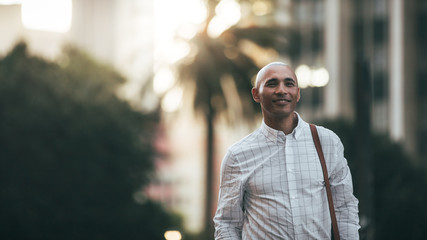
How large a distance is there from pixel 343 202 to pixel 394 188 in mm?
17677

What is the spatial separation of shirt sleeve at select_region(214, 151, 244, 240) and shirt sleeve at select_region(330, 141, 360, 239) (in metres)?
0.43

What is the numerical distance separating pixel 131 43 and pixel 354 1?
52.6 metres

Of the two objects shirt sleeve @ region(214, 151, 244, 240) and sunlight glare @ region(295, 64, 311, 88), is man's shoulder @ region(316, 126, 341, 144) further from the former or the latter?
sunlight glare @ region(295, 64, 311, 88)

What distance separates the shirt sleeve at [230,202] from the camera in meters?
2.95

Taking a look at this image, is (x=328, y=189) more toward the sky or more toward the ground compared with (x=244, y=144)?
more toward the ground

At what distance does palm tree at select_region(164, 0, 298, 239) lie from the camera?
2506 cm

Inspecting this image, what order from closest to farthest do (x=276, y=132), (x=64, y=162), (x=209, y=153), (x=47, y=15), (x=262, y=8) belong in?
1. (x=276, y=132)
2. (x=64, y=162)
3. (x=209, y=153)
4. (x=262, y=8)
5. (x=47, y=15)

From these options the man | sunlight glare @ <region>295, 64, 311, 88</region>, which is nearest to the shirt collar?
the man

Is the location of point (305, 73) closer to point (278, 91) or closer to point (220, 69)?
point (220, 69)

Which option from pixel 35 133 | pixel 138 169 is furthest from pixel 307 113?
pixel 35 133

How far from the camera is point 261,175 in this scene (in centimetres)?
288

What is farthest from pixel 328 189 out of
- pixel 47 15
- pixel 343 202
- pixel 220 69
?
pixel 47 15

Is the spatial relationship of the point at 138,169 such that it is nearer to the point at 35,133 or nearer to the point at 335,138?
the point at 35,133

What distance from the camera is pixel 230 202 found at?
297 centimetres
